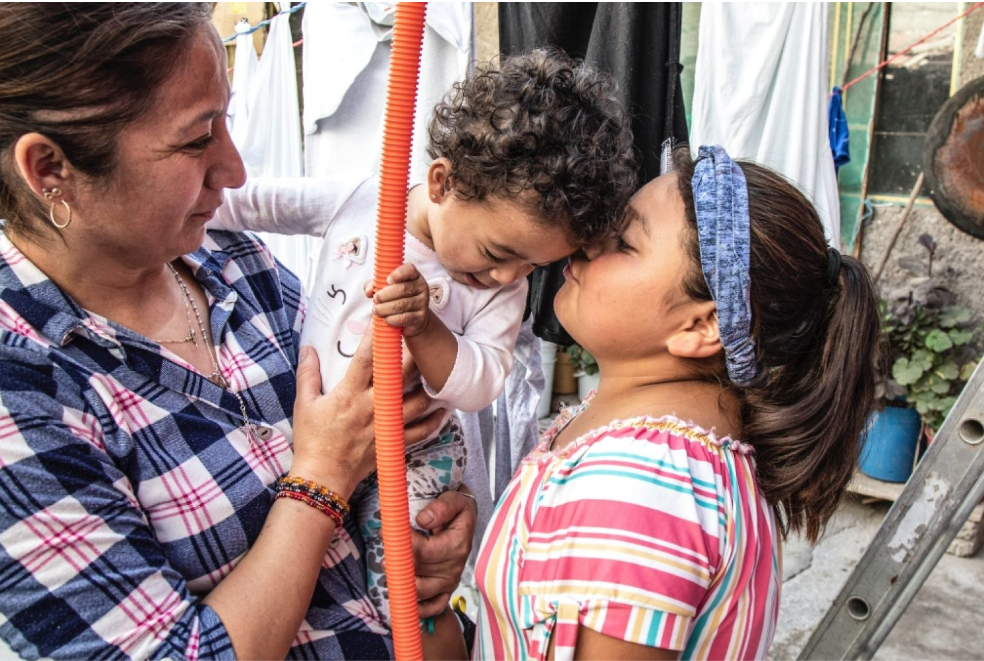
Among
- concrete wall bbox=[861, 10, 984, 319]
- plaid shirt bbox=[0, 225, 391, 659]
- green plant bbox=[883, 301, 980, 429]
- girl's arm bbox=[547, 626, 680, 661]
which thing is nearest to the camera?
plaid shirt bbox=[0, 225, 391, 659]

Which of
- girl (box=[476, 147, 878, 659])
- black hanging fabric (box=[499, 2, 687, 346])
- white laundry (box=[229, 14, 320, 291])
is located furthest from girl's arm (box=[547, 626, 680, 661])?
white laundry (box=[229, 14, 320, 291])

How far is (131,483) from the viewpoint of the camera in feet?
3.96

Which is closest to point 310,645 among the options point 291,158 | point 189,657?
point 189,657

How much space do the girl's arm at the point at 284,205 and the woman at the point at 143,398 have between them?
238 millimetres

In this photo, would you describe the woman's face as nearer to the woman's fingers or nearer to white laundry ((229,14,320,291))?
the woman's fingers

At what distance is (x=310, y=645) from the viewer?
1454 millimetres

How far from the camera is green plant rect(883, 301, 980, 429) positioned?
13.8ft

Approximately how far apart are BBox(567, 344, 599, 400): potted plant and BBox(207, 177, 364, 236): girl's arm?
12.1 ft

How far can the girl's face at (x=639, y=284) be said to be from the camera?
142cm

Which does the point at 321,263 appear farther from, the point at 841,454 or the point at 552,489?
the point at 841,454

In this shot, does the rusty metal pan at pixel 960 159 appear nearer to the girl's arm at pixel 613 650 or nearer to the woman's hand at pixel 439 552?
the woman's hand at pixel 439 552

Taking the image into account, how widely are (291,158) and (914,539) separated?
11.9 ft

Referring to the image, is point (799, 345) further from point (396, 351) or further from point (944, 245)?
point (944, 245)

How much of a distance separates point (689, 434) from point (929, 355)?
11.6ft
